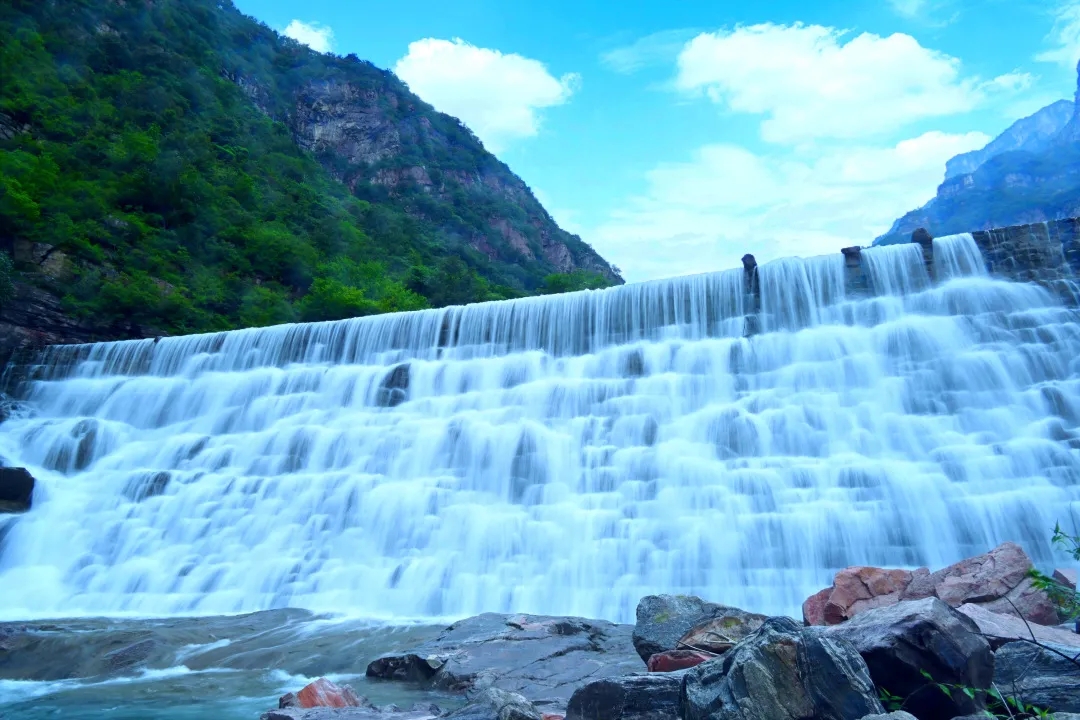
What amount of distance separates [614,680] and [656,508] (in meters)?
8.22

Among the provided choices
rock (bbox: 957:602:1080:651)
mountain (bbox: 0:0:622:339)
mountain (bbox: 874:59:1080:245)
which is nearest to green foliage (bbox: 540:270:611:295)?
mountain (bbox: 0:0:622:339)

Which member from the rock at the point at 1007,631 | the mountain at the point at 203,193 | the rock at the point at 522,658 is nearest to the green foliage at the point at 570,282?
the mountain at the point at 203,193

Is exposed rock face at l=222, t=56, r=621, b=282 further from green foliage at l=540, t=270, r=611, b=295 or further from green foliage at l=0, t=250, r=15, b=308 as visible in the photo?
green foliage at l=0, t=250, r=15, b=308

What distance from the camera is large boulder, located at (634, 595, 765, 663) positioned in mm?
5773

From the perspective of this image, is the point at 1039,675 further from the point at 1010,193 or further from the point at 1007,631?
the point at 1010,193

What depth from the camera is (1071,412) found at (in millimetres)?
12023

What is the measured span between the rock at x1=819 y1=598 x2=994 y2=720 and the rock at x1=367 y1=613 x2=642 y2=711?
92.8 inches

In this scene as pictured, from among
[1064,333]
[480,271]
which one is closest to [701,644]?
[1064,333]

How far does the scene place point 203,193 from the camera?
37125mm

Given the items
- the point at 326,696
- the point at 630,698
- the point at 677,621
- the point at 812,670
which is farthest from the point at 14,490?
the point at 812,670

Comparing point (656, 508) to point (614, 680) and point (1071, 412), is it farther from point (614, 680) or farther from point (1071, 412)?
point (614, 680)

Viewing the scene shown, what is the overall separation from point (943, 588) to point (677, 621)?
104 inches

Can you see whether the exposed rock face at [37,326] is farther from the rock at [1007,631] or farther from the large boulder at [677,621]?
the rock at [1007,631]

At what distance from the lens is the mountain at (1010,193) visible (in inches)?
3300
